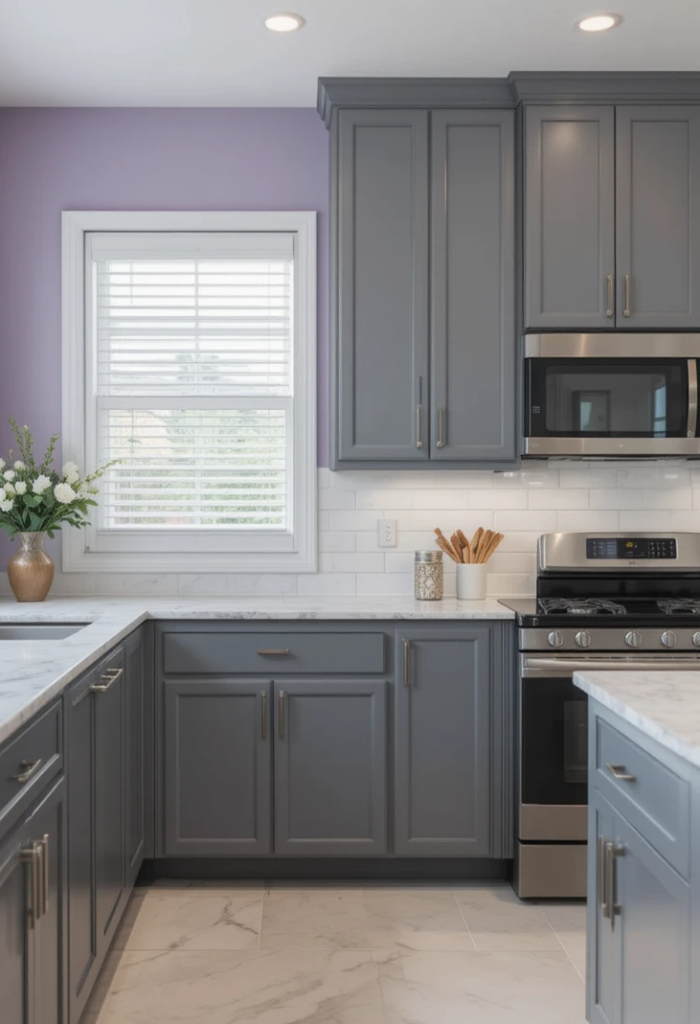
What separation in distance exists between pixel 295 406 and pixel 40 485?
1.03 m

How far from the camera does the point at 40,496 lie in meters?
3.42

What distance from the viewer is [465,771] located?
3.26 m

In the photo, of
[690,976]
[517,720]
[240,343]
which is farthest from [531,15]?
[690,976]

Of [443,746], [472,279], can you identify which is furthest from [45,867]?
[472,279]

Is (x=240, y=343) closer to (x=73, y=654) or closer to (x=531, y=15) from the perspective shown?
(x=531, y=15)

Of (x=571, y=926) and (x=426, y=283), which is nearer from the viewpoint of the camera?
(x=571, y=926)

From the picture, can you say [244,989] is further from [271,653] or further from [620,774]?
[620,774]

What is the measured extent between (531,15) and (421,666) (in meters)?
2.14

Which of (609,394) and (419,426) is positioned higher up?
(609,394)

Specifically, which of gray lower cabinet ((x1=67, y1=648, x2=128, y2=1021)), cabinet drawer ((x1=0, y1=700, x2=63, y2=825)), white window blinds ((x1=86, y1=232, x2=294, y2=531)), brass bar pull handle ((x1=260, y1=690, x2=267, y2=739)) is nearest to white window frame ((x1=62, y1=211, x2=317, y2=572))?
white window blinds ((x1=86, y1=232, x2=294, y2=531))

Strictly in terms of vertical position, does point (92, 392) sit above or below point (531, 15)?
below

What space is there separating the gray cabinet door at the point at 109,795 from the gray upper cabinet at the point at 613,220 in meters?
1.92

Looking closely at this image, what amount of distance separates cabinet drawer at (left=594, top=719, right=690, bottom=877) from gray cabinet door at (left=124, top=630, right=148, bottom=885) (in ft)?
4.98

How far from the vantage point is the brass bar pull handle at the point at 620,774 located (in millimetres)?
1800
